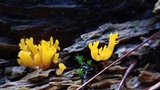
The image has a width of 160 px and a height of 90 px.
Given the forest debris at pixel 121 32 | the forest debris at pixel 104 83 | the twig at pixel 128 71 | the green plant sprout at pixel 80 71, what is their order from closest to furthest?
the twig at pixel 128 71 < the forest debris at pixel 104 83 < the green plant sprout at pixel 80 71 < the forest debris at pixel 121 32

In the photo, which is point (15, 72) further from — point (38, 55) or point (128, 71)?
point (128, 71)

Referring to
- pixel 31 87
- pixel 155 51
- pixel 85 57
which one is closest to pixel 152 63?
pixel 155 51

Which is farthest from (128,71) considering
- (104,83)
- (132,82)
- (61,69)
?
(61,69)

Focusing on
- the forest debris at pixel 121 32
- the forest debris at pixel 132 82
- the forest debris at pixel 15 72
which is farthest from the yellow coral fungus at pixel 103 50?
the forest debris at pixel 15 72

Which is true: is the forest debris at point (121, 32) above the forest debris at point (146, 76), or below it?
above

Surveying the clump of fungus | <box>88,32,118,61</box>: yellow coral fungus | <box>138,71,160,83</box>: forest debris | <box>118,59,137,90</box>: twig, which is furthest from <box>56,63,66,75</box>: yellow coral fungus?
<box>138,71,160,83</box>: forest debris

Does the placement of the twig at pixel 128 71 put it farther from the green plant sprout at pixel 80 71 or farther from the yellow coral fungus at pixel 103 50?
the green plant sprout at pixel 80 71

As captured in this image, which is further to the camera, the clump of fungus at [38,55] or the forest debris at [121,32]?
the forest debris at [121,32]

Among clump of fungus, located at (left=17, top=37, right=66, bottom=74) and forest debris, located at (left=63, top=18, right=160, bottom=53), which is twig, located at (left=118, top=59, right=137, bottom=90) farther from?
clump of fungus, located at (left=17, top=37, right=66, bottom=74)
